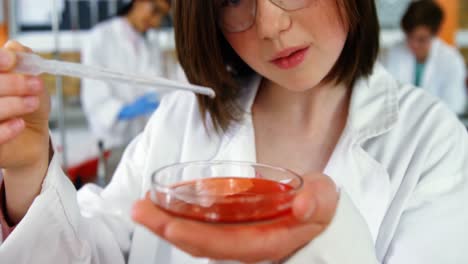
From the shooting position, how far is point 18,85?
0.81 m

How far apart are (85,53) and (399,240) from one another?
328 centimetres

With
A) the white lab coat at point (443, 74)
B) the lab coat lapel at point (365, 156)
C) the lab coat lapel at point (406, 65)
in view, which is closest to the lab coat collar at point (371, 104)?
the lab coat lapel at point (365, 156)

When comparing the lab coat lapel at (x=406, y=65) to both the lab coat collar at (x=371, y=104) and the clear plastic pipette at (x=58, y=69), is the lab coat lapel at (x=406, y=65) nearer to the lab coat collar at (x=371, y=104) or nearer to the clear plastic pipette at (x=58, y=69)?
the lab coat collar at (x=371, y=104)

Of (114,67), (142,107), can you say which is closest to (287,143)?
(142,107)

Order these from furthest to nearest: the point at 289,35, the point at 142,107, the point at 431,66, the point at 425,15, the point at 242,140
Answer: the point at 431,66, the point at 425,15, the point at 142,107, the point at 242,140, the point at 289,35

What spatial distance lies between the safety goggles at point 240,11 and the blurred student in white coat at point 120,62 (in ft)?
7.55

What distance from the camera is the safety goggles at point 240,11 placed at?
3.65 feet

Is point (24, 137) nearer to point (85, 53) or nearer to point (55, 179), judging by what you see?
point (55, 179)

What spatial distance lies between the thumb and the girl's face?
0.44 metres

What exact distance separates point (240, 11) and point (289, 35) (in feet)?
0.49

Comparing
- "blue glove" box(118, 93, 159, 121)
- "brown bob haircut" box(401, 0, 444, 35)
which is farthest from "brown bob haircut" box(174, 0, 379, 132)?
"brown bob haircut" box(401, 0, 444, 35)

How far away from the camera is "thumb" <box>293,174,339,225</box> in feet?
2.16

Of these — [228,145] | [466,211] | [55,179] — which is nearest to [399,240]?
[466,211]

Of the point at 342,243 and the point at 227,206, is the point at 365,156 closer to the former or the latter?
the point at 342,243
